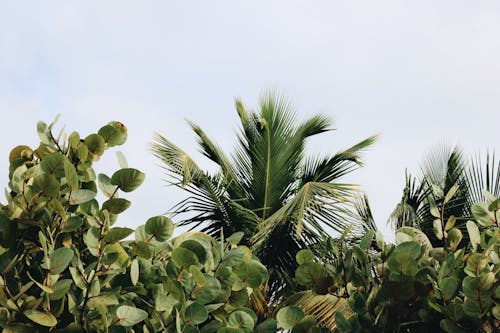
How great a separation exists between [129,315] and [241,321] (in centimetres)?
32

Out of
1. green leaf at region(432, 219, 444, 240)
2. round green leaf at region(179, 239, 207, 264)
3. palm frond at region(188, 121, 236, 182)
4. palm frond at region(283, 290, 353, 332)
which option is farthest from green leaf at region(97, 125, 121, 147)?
palm frond at region(188, 121, 236, 182)

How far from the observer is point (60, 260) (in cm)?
192

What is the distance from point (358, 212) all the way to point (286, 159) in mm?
1074

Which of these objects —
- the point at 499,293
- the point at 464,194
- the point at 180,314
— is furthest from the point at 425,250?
the point at 464,194

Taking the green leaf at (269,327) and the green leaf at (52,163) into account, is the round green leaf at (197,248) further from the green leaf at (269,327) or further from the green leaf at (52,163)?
the green leaf at (52,163)

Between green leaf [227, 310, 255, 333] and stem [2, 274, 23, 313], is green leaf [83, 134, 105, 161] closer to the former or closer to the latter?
stem [2, 274, 23, 313]

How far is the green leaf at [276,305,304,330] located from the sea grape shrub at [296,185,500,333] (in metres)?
0.09

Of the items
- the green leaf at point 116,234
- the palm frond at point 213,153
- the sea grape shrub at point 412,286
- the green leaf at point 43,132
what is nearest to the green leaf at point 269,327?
the sea grape shrub at point 412,286

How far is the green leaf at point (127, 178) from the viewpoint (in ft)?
6.93

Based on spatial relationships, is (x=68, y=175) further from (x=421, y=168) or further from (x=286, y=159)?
(x=421, y=168)

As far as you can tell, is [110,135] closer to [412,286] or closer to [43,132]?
[43,132]

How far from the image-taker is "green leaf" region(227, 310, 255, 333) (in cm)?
212

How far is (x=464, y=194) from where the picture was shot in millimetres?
8508

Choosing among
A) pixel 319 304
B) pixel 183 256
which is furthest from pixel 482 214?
pixel 319 304
